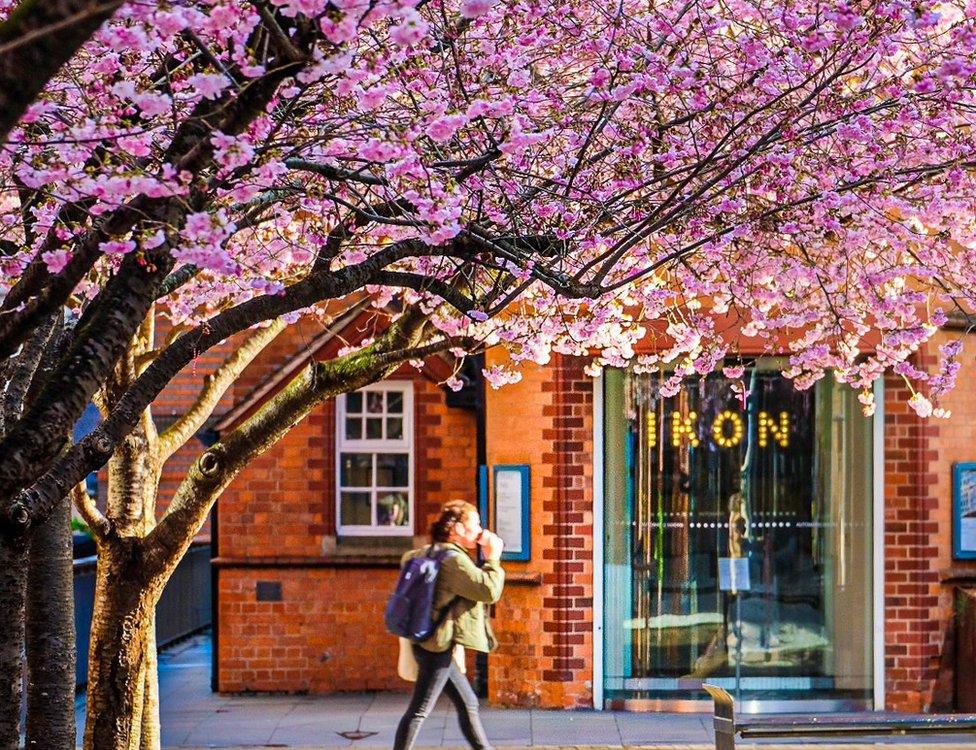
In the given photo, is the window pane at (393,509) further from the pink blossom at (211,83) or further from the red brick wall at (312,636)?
the pink blossom at (211,83)

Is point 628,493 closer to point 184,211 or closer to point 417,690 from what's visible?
point 417,690

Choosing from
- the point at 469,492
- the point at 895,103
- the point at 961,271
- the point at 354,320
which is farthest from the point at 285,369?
the point at 895,103

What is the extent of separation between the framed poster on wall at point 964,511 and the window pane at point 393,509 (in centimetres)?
496

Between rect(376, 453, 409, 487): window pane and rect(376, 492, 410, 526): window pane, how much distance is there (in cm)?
11

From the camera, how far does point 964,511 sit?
13.1 m

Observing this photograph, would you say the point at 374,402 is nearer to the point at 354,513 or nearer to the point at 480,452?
the point at 354,513

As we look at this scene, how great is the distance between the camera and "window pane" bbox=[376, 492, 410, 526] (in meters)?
15.0

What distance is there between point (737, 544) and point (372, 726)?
3.36 m

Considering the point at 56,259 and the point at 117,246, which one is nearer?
the point at 117,246

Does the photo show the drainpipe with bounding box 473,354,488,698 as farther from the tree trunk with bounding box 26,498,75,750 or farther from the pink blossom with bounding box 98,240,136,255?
the pink blossom with bounding box 98,240,136,255

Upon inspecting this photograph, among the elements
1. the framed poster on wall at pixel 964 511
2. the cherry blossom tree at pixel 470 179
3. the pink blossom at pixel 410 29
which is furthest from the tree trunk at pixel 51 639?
the framed poster on wall at pixel 964 511

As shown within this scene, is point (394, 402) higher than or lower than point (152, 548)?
higher

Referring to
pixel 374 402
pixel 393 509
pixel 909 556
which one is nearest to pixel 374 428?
pixel 374 402

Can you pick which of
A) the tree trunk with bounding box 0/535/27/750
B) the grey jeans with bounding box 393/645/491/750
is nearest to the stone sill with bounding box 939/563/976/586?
the grey jeans with bounding box 393/645/491/750
